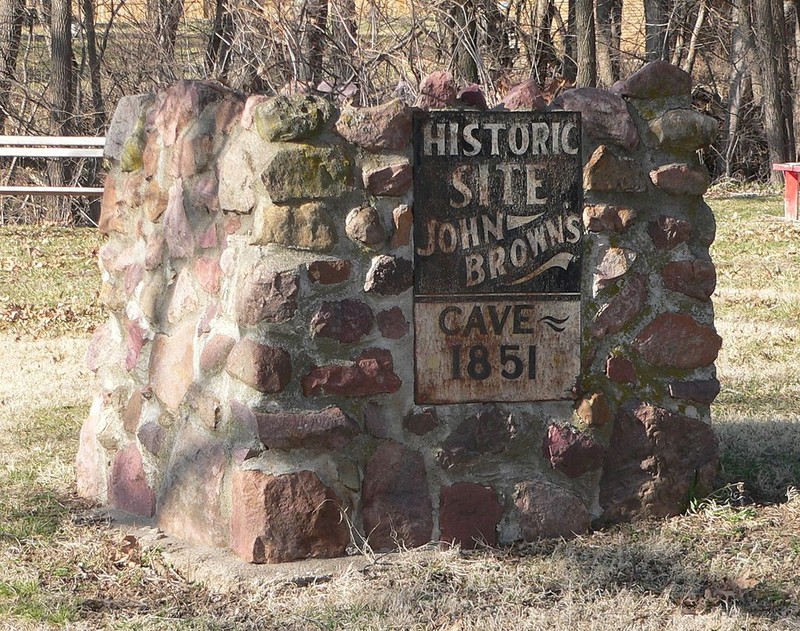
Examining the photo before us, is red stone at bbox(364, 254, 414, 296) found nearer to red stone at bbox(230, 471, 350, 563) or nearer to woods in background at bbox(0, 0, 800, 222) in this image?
red stone at bbox(230, 471, 350, 563)

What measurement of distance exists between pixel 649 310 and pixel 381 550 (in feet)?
4.21

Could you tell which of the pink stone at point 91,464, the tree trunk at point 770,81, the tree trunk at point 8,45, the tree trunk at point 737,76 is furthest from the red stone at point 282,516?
the tree trunk at point 737,76

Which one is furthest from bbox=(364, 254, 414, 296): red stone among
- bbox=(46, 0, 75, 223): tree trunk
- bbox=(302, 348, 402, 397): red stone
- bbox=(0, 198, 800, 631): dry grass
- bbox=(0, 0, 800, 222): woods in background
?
bbox=(46, 0, 75, 223): tree trunk

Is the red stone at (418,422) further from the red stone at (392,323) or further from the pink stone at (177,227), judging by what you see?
the pink stone at (177,227)

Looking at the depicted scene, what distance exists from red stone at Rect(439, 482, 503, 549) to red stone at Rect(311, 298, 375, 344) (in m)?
0.63

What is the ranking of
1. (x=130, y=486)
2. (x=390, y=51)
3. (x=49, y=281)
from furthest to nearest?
(x=49, y=281)
(x=390, y=51)
(x=130, y=486)

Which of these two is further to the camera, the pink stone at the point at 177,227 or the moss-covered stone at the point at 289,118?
the pink stone at the point at 177,227

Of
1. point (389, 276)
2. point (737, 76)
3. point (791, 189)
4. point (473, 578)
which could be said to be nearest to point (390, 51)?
point (389, 276)

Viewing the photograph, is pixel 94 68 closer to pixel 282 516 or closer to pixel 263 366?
pixel 263 366

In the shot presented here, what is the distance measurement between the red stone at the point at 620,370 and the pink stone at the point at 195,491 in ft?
4.55

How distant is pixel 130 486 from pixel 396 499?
111cm

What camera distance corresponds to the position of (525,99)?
4.20 metres

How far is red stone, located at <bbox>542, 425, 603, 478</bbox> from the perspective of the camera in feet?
13.9

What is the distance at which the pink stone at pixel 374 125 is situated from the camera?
13.0 ft
